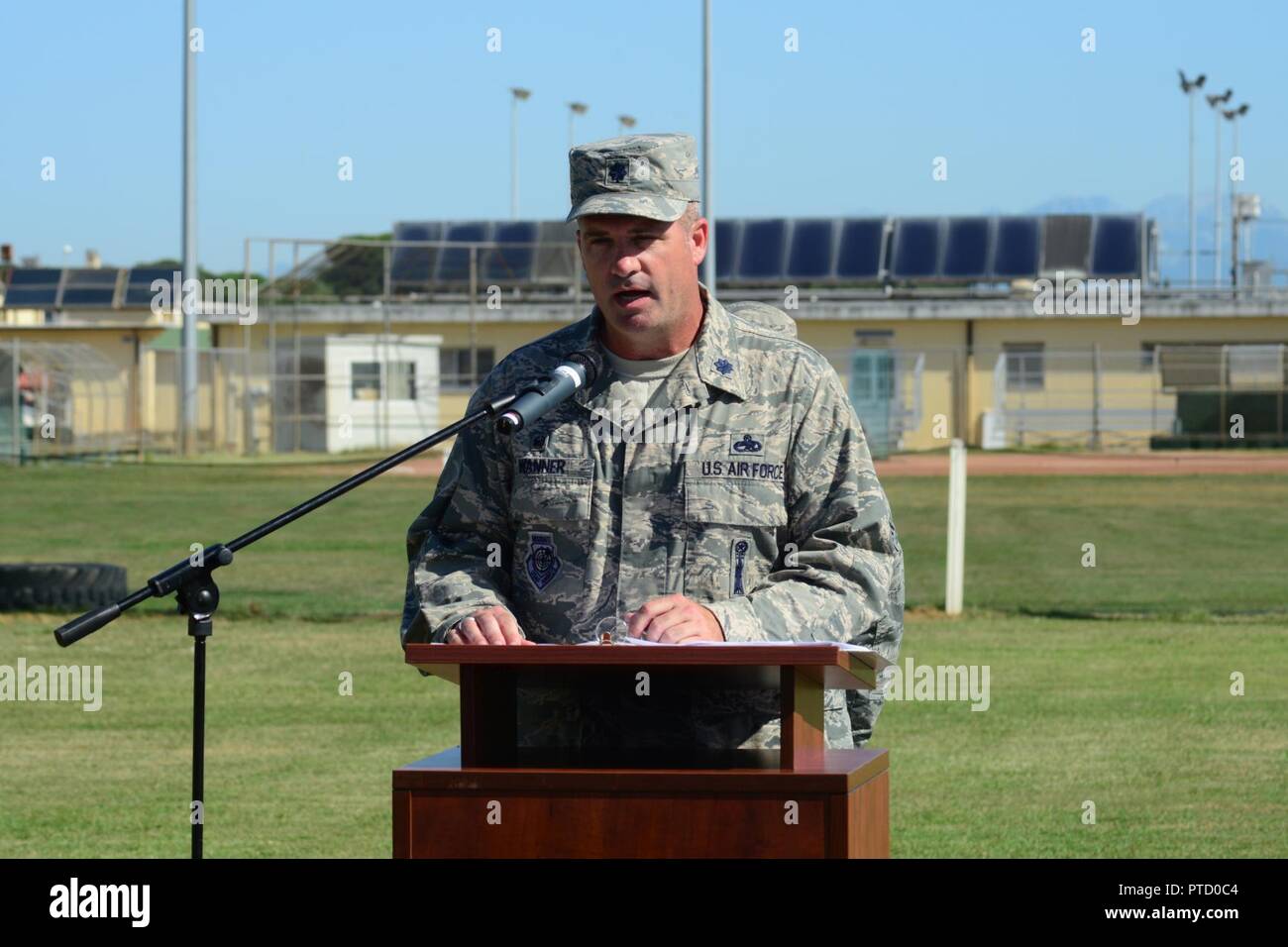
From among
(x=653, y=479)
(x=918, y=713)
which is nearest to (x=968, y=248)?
(x=918, y=713)

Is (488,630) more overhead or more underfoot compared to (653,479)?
more underfoot

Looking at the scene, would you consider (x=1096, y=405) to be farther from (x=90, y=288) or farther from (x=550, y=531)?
(x=550, y=531)

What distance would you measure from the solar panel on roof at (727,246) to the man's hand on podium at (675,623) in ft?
182

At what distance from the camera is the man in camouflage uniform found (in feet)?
15.3

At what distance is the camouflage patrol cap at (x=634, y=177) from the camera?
4.66 m

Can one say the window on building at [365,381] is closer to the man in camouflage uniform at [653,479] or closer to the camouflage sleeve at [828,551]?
the man in camouflage uniform at [653,479]

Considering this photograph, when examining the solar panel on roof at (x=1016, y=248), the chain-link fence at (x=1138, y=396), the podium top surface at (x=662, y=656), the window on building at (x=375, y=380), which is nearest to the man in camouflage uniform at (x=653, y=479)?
the podium top surface at (x=662, y=656)

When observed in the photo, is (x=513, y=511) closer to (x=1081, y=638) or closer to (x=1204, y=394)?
(x=1081, y=638)

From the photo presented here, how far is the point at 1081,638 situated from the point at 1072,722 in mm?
3907

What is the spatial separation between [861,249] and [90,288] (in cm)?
2437

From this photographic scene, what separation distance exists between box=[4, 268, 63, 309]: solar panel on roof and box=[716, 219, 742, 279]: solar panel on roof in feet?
68.9

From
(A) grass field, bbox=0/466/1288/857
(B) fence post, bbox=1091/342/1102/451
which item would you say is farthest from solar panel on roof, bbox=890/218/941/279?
(A) grass field, bbox=0/466/1288/857

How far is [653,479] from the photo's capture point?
15.9 ft
